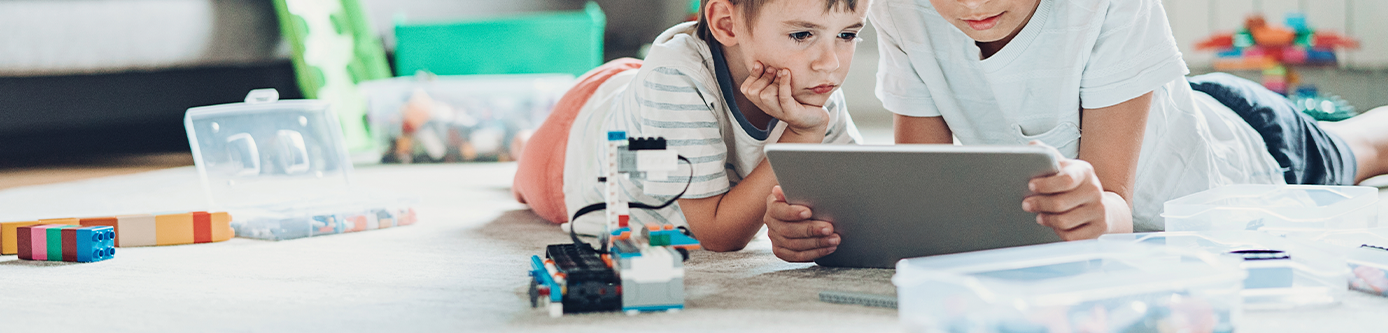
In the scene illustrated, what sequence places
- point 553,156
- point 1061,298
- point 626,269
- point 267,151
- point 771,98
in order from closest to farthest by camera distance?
point 1061,298, point 626,269, point 771,98, point 553,156, point 267,151

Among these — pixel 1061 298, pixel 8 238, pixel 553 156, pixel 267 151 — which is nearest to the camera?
pixel 1061 298

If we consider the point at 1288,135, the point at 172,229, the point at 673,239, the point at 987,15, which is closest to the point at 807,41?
the point at 987,15

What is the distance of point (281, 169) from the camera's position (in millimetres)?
1418

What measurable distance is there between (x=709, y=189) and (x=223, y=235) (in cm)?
56

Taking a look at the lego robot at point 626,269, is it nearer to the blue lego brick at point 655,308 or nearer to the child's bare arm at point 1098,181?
the blue lego brick at point 655,308

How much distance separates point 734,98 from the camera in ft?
3.21

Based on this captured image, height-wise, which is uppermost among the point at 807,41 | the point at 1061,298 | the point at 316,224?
the point at 807,41

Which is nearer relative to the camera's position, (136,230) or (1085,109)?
(1085,109)

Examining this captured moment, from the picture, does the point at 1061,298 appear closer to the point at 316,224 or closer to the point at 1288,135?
the point at 1288,135

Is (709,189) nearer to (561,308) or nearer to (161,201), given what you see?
(561,308)

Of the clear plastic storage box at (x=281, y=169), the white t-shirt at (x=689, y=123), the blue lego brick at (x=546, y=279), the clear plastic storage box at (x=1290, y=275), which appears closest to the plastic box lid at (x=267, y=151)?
the clear plastic storage box at (x=281, y=169)

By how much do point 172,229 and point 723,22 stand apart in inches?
24.6

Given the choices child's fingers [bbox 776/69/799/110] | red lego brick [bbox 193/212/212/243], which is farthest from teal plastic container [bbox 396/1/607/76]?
child's fingers [bbox 776/69/799/110]

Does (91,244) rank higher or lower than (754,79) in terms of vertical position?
lower
